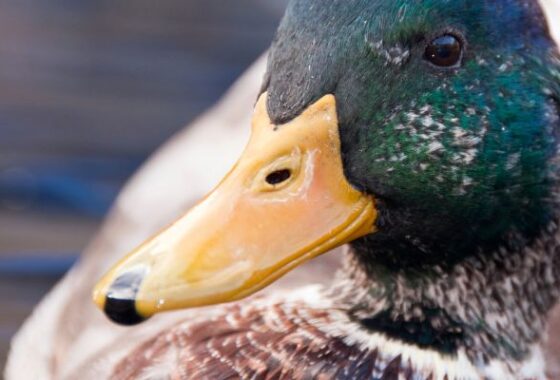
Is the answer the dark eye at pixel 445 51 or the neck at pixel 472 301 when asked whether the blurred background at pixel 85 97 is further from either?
the dark eye at pixel 445 51

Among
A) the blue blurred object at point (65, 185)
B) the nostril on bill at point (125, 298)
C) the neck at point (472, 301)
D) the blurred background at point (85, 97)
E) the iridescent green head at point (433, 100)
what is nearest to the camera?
the nostril on bill at point (125, 298)

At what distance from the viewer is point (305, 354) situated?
2418mm

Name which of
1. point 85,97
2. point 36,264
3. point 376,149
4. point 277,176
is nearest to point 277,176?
point 277,176

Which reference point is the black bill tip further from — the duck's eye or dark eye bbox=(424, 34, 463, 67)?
dark eye bbox=(424, 34, 463, 67)

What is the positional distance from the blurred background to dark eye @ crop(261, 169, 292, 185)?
Result: 6.51 feet

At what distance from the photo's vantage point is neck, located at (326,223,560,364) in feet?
7.75

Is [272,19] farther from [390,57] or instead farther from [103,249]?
[390,57]

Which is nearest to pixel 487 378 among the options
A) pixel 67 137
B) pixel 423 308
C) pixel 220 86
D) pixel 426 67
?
pixel 423 308

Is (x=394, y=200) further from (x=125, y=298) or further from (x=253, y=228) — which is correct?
(x=125, y=298)

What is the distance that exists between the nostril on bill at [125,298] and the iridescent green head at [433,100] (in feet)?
1.09

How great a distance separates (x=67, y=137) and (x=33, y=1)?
1.03 metres

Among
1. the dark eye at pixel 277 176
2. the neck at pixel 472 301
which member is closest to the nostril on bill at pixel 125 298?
the dark eye at pixel 277 176

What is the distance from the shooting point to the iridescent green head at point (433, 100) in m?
2.20

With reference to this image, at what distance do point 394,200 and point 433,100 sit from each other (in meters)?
0.17
